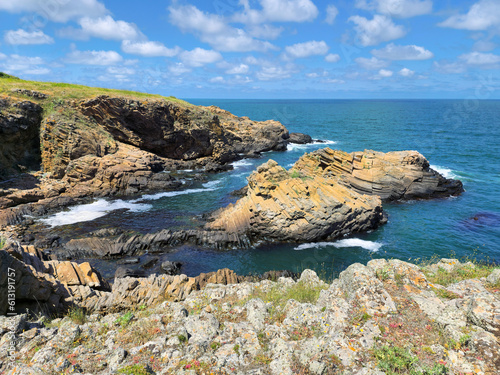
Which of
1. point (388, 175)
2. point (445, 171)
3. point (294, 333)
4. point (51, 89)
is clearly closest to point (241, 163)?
point (388, 175)

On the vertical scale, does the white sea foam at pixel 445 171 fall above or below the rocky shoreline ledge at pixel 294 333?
below

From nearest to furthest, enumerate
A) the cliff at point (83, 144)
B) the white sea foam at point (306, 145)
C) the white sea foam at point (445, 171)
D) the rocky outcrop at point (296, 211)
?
1. the rocky outcrop at point (296, 211)
2. the cliff at point (83, 144)
3. the white sea foam at point (445, 171)
4. the white sea foam at point (306, 145)

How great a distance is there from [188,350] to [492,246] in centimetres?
2846

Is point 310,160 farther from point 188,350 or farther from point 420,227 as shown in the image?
point 188,350

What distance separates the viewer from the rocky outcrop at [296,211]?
26703mm

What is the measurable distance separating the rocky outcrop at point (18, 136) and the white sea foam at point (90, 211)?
1246 centimetres

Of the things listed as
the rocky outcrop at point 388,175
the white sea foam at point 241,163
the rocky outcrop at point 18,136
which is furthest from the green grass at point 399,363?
the white sea foam at point 241,163

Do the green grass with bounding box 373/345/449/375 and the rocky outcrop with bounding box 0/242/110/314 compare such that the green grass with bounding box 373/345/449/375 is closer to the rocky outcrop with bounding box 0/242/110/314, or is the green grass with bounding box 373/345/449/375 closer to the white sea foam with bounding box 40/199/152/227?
the rocky outcrop with bounding box 0/242/110/314

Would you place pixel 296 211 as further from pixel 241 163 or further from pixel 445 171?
pixel 445 171

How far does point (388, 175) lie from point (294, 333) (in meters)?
33.7

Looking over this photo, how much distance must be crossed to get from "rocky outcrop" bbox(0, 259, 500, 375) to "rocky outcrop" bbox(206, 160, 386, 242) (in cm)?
1653

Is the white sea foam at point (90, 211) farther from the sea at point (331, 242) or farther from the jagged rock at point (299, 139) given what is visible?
the jagged rock at point (299, 139)

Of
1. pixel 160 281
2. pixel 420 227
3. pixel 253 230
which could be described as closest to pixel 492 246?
pixel 420 227

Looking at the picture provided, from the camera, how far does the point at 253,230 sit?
90.5 ft
